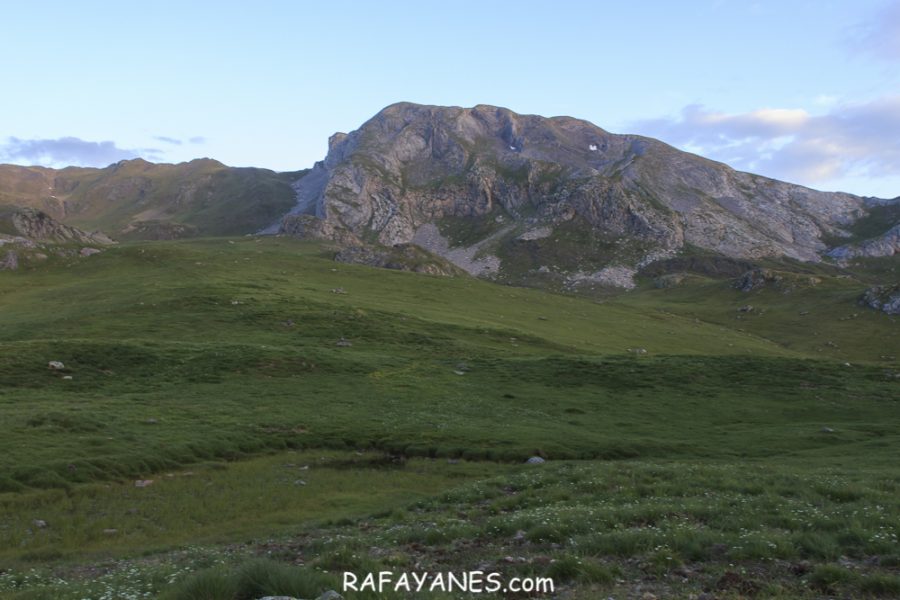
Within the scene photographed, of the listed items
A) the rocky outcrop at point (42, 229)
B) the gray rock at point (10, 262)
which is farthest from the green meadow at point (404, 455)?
the rocky outcrop at point (42, 229)

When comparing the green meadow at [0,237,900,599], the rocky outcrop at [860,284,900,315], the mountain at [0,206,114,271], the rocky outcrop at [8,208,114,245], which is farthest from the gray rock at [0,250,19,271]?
the rocky outcrop at [860,284,900,315]

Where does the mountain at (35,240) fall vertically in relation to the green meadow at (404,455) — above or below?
above

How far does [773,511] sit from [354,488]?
19.6m

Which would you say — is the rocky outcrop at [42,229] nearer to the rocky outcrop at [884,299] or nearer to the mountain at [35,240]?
the mountain at [35,240]

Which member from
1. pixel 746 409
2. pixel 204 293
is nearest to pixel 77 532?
pixel 746 409

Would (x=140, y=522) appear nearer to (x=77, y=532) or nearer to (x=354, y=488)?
(x=77, y=532)

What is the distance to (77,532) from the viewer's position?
77.0 ft

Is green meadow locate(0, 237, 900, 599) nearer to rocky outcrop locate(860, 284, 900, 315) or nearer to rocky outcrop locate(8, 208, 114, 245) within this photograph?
rocky outcrop locate(860, 284, 900, 315)

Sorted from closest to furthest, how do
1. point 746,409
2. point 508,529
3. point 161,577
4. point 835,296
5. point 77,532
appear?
point 161,577 → point 508,529 → point 77,532 → point 746,409 → point 835,296

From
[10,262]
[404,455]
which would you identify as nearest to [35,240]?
[10,262]

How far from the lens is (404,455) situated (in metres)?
37.8

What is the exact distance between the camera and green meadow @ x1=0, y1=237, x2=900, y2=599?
555 inches

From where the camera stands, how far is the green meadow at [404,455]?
14094 mm

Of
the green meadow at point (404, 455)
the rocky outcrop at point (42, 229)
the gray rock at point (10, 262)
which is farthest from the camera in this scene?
the rocky outcrop at point (42, 229)
